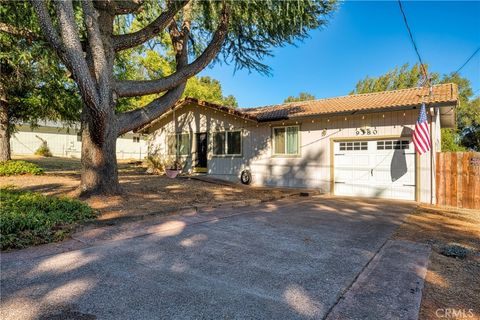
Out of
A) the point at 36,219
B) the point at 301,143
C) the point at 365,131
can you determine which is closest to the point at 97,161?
the point at 36,219

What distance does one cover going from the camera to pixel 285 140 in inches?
495

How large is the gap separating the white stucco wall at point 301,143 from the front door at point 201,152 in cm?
30

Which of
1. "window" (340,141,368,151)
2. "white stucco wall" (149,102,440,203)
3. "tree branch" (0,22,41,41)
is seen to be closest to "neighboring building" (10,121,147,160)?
"white stucco wall" (149,102,440,203)

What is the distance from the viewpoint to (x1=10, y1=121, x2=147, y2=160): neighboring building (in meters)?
26.7

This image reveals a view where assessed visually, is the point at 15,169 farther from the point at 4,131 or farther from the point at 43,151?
the point at 43,151

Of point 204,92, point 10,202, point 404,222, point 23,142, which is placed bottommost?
point 404,222

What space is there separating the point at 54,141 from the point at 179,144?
64.9 feet

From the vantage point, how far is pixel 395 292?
2965mm

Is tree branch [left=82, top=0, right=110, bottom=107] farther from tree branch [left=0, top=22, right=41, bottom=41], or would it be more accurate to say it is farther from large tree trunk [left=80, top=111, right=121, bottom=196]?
tree branch [left=0, top=22, right=41, bottom=41]

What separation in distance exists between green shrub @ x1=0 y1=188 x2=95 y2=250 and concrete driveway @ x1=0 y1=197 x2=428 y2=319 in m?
0.45

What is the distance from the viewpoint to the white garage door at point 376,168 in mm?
9750

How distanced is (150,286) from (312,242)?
8.99 ft

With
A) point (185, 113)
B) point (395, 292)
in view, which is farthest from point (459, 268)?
point (185, 113)

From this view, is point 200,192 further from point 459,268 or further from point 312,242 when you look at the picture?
point 459,268
